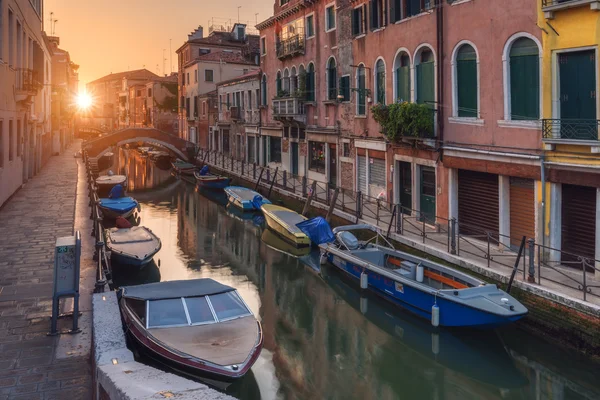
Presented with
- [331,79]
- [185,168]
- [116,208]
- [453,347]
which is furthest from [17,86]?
[185,168]

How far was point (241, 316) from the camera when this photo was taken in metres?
8.59

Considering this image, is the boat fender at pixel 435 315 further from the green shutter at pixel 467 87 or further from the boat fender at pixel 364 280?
the green shutter at pixel 467 87

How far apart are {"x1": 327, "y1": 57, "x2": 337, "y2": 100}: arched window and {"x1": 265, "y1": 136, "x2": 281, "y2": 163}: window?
21.4 ft

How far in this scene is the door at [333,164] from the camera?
21.2 meters

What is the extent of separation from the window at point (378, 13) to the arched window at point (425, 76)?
8.14 ft

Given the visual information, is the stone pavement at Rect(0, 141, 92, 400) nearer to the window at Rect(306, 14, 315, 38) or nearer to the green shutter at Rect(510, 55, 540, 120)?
the green shutter at Rect(510, 55, 540, 120)

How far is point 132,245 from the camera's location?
46.4 feet

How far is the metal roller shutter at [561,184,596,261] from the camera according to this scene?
9.88m

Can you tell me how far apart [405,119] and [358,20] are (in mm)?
5794

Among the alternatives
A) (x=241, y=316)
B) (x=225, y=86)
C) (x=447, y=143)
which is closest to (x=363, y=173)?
(x=447, y=143)

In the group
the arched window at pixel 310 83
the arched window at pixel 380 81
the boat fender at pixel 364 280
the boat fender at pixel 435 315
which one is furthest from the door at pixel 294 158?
the boat fender at pixel 435 315

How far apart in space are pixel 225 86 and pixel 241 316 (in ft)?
94.8

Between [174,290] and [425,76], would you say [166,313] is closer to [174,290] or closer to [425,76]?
[174,290]

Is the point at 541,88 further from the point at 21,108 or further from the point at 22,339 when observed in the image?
the point at 21,108
